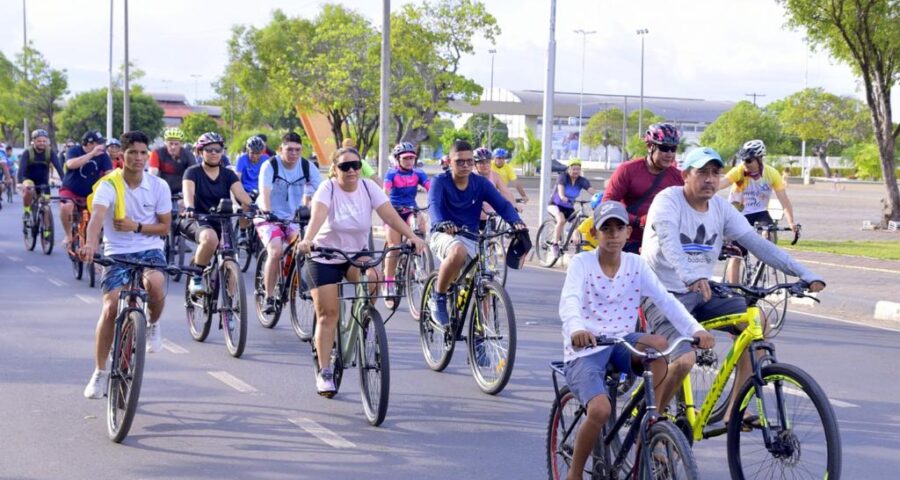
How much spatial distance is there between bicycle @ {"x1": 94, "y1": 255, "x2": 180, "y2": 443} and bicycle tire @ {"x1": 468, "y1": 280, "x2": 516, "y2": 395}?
2296 mm

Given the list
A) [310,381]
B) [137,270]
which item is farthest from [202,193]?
[137,270]

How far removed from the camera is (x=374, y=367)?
759cm

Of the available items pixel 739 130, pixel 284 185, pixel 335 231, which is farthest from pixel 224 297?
pixel 739 130

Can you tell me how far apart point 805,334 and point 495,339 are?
4769 mm

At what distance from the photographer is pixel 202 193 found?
11484 millimetres

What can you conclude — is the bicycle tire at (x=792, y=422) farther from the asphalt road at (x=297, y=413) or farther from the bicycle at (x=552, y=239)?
the bicycle at (x=552, y=239)

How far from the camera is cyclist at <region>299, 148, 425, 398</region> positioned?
800 cm

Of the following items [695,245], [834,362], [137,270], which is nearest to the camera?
[695,245]

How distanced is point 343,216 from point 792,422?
388 centimetres

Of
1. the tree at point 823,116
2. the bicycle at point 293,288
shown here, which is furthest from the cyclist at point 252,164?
the tree at point 823,116

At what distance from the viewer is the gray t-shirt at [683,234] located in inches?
257

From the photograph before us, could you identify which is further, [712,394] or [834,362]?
[834,362]

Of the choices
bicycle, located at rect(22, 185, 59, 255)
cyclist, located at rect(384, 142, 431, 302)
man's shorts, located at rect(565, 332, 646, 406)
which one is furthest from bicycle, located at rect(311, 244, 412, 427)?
bicycle, located at rect(22, 185, 59, 255)

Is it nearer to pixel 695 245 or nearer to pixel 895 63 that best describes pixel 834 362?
A: pixel 695 245
